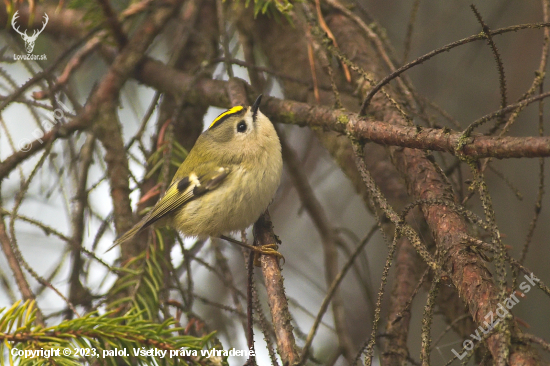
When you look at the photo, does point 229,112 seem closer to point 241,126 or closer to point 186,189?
point 241,126

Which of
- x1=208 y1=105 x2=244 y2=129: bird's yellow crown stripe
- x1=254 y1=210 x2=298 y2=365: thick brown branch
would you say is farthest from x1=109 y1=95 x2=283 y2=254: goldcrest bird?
x1=254 y1=210 x2=298 y2=365: thick brown branch

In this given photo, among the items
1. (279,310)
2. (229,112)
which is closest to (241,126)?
(229,112)

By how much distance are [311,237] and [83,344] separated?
9.12 ft

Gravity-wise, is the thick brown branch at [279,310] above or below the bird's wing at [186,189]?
below

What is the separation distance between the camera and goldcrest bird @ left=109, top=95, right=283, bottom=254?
1.75 m

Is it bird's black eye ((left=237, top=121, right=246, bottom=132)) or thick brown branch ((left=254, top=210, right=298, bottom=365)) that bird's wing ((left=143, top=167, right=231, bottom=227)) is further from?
thick brown branch ((left=254, top=210, right=298, bottom=365))

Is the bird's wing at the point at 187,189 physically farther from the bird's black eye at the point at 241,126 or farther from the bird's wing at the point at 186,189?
the bird's black eye at the point at 241,126

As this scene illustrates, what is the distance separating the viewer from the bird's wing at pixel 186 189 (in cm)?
181

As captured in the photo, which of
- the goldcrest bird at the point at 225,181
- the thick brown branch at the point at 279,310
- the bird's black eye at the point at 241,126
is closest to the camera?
the thick brown branch at the point at 279,310

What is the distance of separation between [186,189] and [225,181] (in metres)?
0.19

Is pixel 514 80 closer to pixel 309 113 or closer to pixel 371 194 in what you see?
pixel 309 113

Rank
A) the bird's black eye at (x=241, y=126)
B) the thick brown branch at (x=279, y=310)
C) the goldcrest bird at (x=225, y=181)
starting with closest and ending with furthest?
the thick brown branch at (x=279, y=310) < the goldcrest bird at (x=225, y=181) < the bird's black eye at (x=241, y=126)

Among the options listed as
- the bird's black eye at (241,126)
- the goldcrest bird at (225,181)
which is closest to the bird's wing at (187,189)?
the goldcrest bird at (225,181)

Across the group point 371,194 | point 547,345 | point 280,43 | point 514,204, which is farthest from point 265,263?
point 514,204
